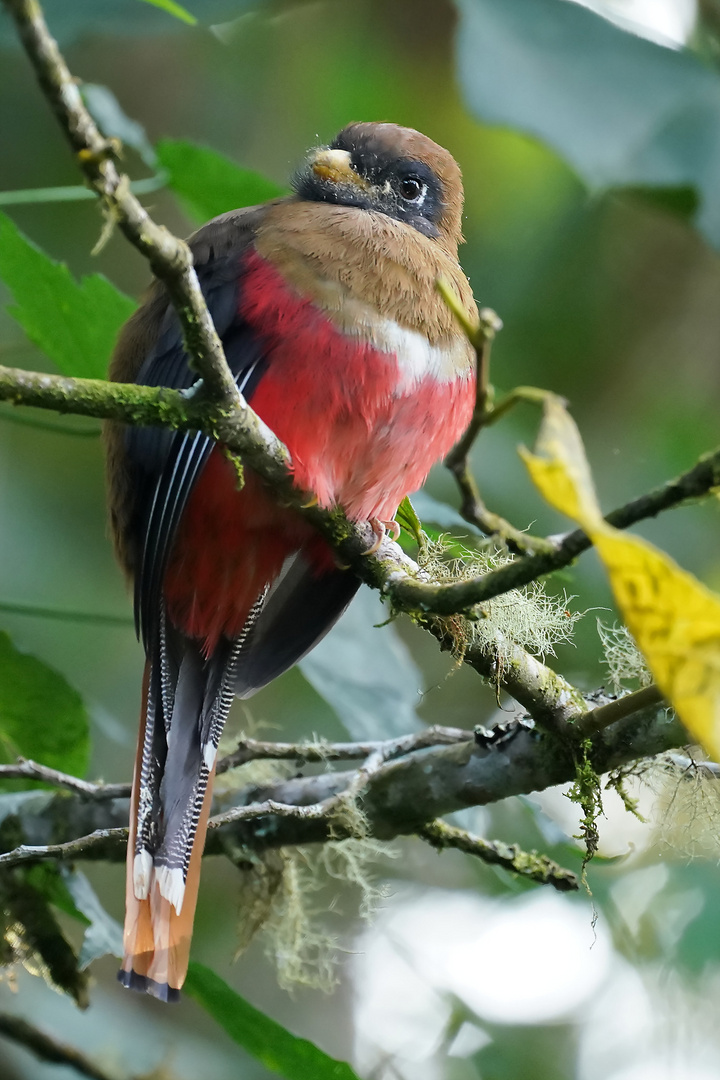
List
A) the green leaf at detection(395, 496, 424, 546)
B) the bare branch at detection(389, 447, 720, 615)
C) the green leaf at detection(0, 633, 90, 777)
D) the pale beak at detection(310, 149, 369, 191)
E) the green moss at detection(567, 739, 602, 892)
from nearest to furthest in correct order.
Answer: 1. the bare branch at detection(389, 447, 720, 615)
2. the green moss at detection(567, 739, 602, 892)
3. the green leaf at detection(395, 496, 424, 546)
4. the green leaf at detection(0, 633, 90, 777)
5. the pale beak at detection(310, 149, 369, 191)

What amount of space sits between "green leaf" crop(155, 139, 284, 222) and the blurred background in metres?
0.31

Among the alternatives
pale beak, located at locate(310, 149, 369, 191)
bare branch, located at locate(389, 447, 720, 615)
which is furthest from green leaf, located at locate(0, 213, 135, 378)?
bare branch, located at locate(389, 447, 720, 615)

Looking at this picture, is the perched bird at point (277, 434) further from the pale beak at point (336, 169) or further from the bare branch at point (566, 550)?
the bare branch at point (566, 550)

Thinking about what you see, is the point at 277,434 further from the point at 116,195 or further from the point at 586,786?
the point at 116,195

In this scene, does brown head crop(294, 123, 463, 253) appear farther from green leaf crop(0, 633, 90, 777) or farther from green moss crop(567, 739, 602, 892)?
green moss crop(567, 739, 602, 892)

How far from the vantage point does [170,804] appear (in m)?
2.18

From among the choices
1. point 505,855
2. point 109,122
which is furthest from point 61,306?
point 505,855

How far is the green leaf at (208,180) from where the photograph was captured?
2617mm

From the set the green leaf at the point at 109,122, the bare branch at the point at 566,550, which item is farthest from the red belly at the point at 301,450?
the green leaf at the point at 109,122

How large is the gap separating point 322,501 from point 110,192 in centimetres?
104

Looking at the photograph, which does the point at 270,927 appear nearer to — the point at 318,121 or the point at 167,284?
the point at 167,284

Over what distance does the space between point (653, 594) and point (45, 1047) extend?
193 cm

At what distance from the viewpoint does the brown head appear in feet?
8.09

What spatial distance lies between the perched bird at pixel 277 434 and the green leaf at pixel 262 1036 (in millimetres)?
66
